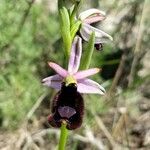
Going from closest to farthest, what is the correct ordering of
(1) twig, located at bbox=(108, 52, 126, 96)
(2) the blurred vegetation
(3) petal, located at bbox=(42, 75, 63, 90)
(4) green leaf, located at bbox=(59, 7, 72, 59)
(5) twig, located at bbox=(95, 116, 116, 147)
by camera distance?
(3) petal, located at bbox=(42, 75, 63, 90) → (4) green leaf, located at bbox=(59, 7, 72, 59) → (5) twig, located at bbox=(95, 116, 116, 147) → (2) the blurred vegetation → (1) twig, located at bbox=(108, 52, 126, 96)

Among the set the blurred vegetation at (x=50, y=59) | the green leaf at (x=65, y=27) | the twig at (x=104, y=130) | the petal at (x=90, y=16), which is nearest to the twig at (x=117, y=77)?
the blurred vegetation at (x=50, y=59)

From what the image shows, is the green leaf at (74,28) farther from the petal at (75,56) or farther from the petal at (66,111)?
the petal at (66,111)

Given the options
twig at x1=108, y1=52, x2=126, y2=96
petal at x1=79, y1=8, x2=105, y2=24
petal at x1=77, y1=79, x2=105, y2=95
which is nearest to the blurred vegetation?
twig at x1=108, y1=52, x2=126, y2=96

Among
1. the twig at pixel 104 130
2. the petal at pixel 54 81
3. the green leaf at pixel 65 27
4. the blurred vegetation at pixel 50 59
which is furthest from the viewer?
the blurred vegetation at pixel 50 59

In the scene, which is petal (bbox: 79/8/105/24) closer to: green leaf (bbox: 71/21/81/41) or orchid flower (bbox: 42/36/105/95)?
green leaf (bbox: 71/21/81/41)

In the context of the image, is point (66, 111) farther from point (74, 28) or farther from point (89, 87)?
point (74, 28)
